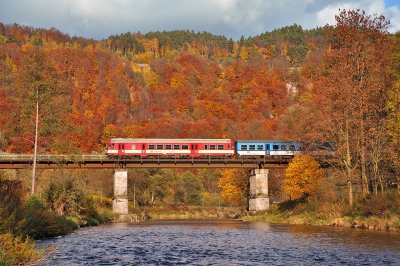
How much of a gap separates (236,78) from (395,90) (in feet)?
442

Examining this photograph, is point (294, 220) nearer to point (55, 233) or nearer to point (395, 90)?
point (395, 90)

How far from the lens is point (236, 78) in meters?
178

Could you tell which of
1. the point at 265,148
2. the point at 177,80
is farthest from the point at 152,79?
the point at 265,148

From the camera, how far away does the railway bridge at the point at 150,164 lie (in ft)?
215

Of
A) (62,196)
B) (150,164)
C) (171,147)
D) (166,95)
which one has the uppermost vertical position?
(166,95)

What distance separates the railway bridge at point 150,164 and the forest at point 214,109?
2824 millimetres

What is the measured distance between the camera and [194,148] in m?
71.5

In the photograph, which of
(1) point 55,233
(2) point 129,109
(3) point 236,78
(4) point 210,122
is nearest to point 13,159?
(1) point 55,233

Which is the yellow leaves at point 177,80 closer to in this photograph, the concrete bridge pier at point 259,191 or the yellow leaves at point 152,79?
the yellow leaves at point 152,79

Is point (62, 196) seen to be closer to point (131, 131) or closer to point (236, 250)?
point (236, 250)

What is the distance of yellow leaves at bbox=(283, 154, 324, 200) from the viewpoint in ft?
176

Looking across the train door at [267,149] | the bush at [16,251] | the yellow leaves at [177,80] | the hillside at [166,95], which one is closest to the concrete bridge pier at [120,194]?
the train door at [267,149]

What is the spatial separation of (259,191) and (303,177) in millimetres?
14364

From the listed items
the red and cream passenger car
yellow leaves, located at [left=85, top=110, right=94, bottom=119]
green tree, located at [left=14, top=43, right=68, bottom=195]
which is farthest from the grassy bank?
yellow leaves, located at [left=85, top=110, right=94, bottom=119]
